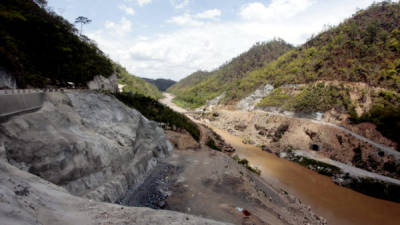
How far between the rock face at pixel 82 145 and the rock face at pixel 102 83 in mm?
7812

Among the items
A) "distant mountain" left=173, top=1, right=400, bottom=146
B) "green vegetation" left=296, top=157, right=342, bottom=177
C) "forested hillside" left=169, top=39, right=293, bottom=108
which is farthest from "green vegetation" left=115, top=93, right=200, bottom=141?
"forested hillside" left=169, top=39, right=293, bottom=108

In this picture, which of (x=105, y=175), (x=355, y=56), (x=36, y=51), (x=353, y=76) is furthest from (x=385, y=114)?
(x=36, y=51)

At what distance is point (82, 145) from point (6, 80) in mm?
7535

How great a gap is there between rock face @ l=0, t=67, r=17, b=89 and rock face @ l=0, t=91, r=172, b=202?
3339mm

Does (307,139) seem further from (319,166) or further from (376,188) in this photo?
(376,188)

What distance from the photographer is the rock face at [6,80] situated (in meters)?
12.6

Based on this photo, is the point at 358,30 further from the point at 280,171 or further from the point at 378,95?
the point at 280,171

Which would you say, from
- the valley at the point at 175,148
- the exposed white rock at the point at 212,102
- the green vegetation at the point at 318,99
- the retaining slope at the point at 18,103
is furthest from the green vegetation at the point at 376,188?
the exposed white rock at the point at 212,102

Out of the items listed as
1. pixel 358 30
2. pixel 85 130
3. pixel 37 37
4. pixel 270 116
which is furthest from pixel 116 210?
pixel 358 30

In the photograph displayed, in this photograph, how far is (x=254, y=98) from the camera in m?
64.1

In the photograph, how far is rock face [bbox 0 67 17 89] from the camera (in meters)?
12.6

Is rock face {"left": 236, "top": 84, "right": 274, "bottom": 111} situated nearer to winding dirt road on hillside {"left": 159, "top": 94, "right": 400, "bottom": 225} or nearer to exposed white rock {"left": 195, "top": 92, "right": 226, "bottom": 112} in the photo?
exposed white rock {"left": 195, "top": 92, "right": 226, "bottom": 112}

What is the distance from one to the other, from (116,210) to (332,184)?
28.4m

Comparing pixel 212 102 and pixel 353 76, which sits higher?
pixel 353 76
